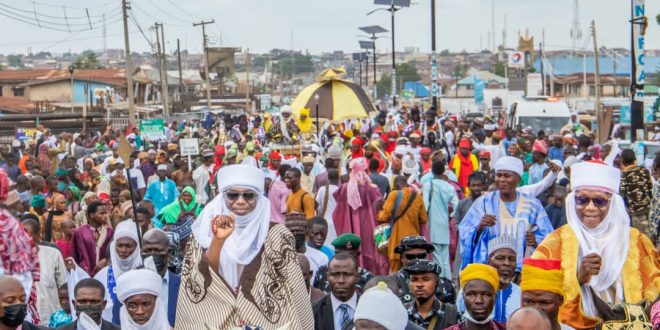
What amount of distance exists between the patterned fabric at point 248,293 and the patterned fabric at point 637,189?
634 centimetres

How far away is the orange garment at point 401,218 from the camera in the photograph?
1275 centimetres

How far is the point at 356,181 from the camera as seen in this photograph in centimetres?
1391

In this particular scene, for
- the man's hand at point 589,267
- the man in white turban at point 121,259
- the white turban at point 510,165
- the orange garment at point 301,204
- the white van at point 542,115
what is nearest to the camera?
the man's hand at point 589,267

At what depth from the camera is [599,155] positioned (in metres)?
16.8

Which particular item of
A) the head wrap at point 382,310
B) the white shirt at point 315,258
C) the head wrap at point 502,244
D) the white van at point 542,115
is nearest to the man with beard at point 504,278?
the head wrap at point 502,244

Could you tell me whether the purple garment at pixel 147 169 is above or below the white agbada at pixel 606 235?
below

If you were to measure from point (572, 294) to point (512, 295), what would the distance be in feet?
3.66

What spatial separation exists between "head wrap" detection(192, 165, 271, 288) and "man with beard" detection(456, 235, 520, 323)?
1.36 m

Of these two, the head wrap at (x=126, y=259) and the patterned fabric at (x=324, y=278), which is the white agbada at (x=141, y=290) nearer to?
the patterned fabric at (x=324, y=278)

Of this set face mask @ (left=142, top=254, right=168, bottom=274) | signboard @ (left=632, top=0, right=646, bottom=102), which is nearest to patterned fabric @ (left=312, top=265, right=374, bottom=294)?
face mask @ (left=142, top=254, right=168, bottom=274)

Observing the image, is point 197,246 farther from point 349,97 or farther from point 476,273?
point 349,97

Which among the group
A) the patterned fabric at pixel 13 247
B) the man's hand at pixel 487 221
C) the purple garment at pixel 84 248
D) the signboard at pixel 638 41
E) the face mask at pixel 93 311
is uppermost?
the signboard at pixel 638 41

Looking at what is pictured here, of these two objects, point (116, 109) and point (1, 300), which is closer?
point (1, 300)

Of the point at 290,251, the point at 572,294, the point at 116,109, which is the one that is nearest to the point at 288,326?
the point at 290,251
